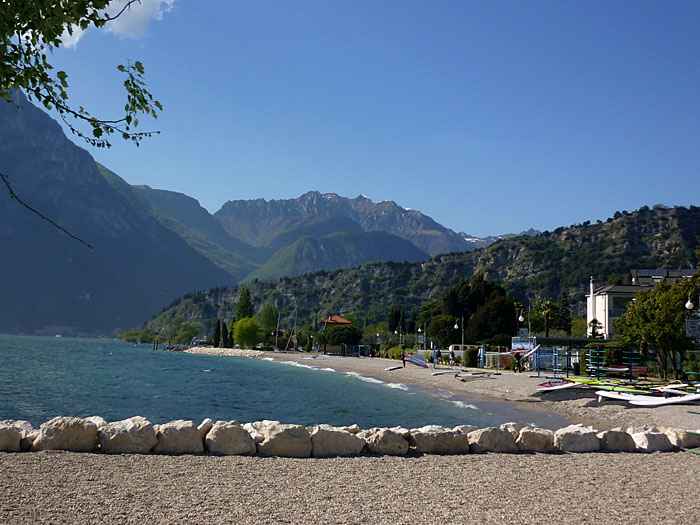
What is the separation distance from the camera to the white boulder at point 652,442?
34.1 ft

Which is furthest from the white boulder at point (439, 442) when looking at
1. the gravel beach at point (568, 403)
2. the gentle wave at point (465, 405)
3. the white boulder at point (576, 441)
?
the gentle wave at point (465, 405)

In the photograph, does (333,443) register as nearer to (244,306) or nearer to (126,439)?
(126,439)

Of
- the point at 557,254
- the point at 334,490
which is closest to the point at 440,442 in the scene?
the point at 334,490

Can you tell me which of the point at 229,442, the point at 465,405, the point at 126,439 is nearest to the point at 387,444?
the point at 229,442

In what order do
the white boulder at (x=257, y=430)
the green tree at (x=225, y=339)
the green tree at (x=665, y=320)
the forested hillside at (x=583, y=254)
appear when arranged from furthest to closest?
the green tree at (x=225, y=339) < the forested hillside at (x=583, y=254) < the green tree at (x=665, y=320) < the white boulder at (x=257, y=430)

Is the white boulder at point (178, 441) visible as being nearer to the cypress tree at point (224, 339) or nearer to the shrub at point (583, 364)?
the shrub at point (583, 364)

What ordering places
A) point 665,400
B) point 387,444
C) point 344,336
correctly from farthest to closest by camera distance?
point 344,336
point 665,400
point 387,444

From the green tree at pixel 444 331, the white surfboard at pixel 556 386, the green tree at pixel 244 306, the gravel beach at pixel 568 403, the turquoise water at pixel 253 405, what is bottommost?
the turquoise water at pixel 253 405

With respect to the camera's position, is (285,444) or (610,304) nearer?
(285,444)

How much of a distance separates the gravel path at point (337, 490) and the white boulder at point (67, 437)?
0.33 m

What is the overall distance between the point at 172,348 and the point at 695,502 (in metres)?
155

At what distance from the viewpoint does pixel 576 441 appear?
10.1 m

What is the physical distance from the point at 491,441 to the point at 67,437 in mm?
6652

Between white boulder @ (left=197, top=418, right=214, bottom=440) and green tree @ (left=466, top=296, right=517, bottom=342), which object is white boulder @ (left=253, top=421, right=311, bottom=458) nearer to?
white boulder @ (left=197, top=418, right=214, bottom=440)
